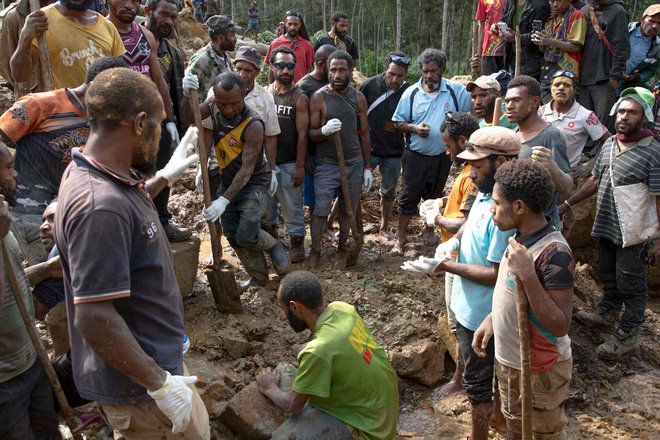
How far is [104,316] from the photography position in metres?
1.97

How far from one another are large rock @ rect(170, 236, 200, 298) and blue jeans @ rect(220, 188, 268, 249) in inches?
14.3

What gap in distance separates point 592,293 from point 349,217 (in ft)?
9.09

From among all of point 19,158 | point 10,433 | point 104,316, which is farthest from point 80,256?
point 19,158

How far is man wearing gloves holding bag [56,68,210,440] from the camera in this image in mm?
1947

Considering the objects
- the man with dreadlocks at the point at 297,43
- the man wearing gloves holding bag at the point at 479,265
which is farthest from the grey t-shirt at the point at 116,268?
the man with dreadlocks at the point at 297,43

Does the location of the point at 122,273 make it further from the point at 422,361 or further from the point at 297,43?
the point at 297,43

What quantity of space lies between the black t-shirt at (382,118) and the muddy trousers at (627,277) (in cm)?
245

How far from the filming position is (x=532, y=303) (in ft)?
8.84

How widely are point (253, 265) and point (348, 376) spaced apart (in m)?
2.38

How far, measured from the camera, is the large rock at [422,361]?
459cm

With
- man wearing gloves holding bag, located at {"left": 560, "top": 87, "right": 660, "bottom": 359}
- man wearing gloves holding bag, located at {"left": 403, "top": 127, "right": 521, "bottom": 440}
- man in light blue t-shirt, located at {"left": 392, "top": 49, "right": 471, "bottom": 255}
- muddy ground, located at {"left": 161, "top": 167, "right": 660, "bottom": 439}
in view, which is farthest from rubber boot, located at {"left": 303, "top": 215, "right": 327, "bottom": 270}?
man wearing gloves holding bag, located at {"left": 403, "top": 127, "right": 521, "bottom": 440}

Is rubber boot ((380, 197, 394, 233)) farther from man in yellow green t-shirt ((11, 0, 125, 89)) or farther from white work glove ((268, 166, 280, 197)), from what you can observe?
man in yellow green t-shirt ((11, 0, 125, 89))

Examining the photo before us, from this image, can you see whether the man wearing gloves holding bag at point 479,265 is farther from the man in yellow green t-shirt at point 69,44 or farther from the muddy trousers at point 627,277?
the man in yellow green t-shirt at point 69,44

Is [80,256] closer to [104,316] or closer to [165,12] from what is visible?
[104,316]
